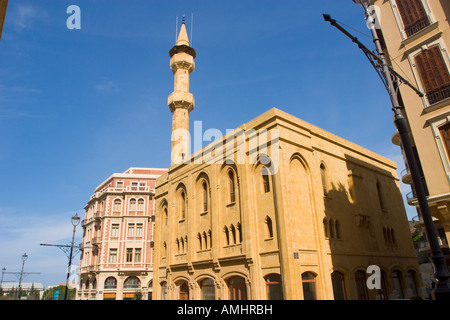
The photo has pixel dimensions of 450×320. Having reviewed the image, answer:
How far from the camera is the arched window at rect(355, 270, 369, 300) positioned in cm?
2142

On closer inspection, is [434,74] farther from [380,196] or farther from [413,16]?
[380,196]

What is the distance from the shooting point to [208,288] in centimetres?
2311

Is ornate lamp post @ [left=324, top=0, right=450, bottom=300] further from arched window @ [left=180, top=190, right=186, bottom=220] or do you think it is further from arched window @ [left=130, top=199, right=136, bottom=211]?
arched window @ [left=130, top=199, right=136, bottom=211]

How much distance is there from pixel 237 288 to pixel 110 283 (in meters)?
28.4

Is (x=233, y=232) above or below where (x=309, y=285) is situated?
above

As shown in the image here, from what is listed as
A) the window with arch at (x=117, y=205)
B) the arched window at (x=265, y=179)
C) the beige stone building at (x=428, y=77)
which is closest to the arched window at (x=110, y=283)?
the window with arch at (x=117, y=205)

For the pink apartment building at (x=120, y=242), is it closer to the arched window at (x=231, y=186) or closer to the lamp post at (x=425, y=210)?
the arched window at (x=231, y=186)

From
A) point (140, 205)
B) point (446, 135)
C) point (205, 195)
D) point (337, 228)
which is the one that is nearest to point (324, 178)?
point (337, 228)

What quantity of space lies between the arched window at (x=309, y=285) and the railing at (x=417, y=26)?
559 inches

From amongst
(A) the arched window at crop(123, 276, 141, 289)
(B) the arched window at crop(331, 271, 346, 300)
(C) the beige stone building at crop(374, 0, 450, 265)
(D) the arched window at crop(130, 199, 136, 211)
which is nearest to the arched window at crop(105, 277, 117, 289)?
(A) the arched window at crop(123, 276, 141, 289)

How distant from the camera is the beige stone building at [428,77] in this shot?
1320 cm

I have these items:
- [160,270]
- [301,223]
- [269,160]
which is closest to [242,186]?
[269,160]
